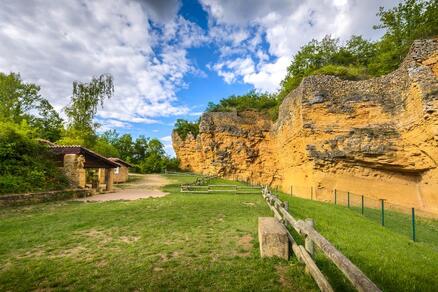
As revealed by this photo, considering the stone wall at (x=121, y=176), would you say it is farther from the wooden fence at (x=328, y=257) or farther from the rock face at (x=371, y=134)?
the wooden fence at (x=328, y=257)

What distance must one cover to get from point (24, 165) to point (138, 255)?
12683 millimetres

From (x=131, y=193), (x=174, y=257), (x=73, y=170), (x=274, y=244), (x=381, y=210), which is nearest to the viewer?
(x=274, y=244)

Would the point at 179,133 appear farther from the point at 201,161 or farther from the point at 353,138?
the point at 353,138

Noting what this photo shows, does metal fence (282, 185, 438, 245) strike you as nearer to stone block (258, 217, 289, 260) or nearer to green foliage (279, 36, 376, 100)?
stone block (258, 217, 289, 260)

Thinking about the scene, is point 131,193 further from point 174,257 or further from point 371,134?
point 371,134

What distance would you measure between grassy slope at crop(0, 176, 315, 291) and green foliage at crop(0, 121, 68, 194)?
431cm

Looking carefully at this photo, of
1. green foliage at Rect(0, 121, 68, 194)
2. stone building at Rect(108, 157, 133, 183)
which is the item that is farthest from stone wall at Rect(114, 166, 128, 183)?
green foliage at Rect(0, 121, 68, 194)

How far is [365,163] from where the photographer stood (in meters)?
18.5

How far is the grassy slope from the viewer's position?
12.9ft

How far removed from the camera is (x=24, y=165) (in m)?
13.9

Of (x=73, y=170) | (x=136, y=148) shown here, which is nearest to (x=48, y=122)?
(x=136, y=148)

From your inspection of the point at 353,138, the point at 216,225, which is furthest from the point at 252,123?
the point at 216,225

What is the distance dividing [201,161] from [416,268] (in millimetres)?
34943

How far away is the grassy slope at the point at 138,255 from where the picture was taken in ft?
12.9
